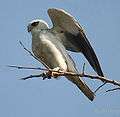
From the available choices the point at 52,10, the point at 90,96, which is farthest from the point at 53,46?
the point at 90,96

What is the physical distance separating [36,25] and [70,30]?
592 mm

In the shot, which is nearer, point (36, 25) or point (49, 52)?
point (49, 52)

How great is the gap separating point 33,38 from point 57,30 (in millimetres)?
507

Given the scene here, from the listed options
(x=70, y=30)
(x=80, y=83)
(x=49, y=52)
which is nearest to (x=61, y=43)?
(x=70, y=30)

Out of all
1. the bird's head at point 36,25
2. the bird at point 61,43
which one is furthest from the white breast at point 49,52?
the bird's head at point 36,25

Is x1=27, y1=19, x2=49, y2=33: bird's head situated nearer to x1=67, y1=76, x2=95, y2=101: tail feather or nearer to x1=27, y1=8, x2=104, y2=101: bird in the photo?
x1=27, y1=8, x2=104, y2=101: bird

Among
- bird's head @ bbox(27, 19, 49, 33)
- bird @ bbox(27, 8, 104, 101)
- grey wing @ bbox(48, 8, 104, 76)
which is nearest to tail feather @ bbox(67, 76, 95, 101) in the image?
bird @ bbox(27, 8, 104, 101)

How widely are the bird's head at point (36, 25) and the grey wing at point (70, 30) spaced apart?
0.19 metres

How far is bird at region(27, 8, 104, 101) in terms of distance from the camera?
638 centimetres

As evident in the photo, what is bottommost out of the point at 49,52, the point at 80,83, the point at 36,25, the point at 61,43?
the point at 80,83

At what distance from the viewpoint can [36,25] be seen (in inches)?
278

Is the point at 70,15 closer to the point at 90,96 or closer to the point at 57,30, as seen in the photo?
the point at 57,30

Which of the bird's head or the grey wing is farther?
the bird's head

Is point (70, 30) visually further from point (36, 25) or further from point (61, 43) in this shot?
point (36, 25)
